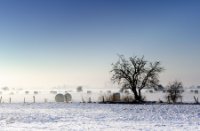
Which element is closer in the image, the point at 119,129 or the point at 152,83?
the point at 119,129

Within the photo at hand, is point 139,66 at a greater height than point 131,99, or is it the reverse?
point 139,66

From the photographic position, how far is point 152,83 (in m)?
72.9

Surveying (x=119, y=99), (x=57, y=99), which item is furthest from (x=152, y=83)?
(x=57, y=99)

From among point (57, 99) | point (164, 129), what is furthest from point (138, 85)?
point (164, 129)

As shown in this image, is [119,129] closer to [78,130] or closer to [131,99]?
[78,130]

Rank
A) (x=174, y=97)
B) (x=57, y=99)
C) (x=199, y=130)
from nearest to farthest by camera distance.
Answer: (x=199, y=130)
(x=174, y=97)
(x=57, y=99)

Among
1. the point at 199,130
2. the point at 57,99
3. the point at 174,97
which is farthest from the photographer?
the point at 57,99

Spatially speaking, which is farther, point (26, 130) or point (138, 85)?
point (138, 85)

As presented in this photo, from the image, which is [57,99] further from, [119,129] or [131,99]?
[119,129]

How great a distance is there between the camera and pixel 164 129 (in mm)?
22922

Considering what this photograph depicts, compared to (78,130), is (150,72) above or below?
above

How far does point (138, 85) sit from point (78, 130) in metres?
50.7

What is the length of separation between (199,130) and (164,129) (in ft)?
7.77

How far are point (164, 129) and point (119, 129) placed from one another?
10.3 feet
